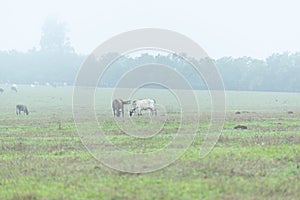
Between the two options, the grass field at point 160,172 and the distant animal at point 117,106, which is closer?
the grass field at point 160,172

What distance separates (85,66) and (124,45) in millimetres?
1415

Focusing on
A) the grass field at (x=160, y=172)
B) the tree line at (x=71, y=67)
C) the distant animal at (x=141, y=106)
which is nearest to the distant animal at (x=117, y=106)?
the distant animal at (x=141, y=106)

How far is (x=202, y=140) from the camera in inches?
772

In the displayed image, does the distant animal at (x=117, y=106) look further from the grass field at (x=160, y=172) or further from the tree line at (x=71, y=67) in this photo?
the tree line at (x=71, y=67)

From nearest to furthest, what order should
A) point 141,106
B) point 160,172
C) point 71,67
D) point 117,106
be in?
point 160,172, point 117,106, point 141,106, point 71,67

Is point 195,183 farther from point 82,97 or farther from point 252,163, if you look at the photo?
point 82,97

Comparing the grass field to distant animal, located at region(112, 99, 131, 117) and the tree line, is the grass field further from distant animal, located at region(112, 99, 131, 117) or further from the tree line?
the tree line

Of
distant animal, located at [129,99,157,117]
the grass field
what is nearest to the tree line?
distant animal, located at [129,99,157,117]

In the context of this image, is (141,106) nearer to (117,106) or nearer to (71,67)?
(117,106)

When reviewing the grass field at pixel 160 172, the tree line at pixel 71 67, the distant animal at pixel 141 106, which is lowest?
the grass field at pixel 160 172

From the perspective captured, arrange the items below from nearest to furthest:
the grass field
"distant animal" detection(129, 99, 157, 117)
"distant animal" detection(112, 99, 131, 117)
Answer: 1. the grass field
2. "distant animal" detection(112, 99, 131, 117)
3. "distant animal" detection(129, 99, 157, 117)

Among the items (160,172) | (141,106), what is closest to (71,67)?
(141,106)

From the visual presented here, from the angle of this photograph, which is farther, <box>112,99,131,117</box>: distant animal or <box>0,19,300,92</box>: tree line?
<box>0,19,300,92</box>: tree line

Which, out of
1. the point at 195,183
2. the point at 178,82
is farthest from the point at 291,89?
the point at 195,183
